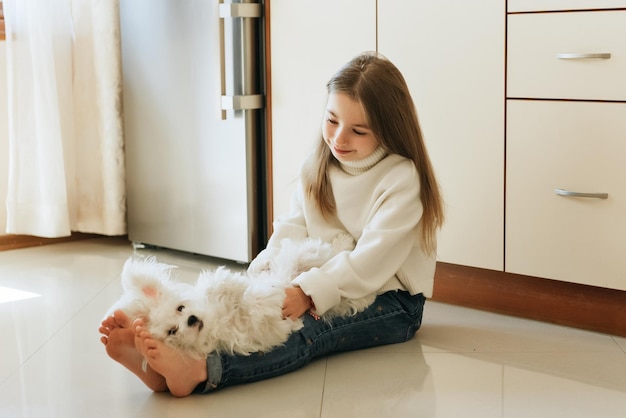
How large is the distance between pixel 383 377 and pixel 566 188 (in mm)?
602

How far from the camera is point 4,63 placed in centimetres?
298

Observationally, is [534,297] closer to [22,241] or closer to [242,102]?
[242,102]

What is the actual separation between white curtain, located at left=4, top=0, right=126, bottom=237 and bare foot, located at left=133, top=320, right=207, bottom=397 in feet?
4.49

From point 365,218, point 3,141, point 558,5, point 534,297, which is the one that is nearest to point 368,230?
point 365,218

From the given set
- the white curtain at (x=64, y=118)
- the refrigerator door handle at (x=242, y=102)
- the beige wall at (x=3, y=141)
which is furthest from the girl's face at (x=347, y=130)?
the beige wall at (x=3, y=141)

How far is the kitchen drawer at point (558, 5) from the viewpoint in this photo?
74.9 inches

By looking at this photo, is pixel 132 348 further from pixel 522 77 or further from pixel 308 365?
pixel 522 77

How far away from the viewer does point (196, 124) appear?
2.71m

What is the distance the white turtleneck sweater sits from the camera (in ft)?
6.06

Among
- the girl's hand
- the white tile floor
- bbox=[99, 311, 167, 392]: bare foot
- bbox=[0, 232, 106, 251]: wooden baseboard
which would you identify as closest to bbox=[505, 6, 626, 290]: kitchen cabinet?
the white tile floor

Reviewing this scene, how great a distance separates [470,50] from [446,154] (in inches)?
9.8

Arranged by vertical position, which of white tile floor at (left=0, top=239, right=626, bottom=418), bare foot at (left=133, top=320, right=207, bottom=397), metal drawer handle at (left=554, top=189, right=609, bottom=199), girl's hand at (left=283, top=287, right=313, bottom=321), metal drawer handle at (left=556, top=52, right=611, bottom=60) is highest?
metal drawer handle at (left=556, top=52, right=611, bottom=60)

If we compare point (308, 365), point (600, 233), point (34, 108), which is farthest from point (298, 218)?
point (34, 108)

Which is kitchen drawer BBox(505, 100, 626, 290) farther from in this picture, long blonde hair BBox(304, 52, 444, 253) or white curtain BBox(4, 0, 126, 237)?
white curtain BBox(4, 0, 126, 237)
